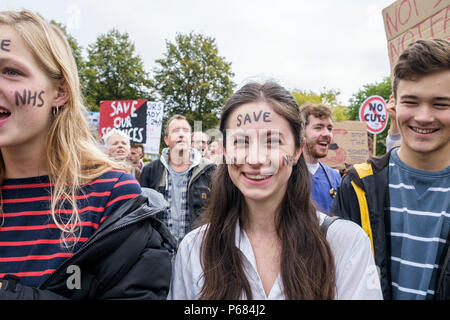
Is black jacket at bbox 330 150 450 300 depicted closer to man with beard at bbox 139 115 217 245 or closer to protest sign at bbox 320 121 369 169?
man with beard at bbox 139 115 217 245

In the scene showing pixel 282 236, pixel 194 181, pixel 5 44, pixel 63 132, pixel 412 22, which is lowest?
pixel 282 236

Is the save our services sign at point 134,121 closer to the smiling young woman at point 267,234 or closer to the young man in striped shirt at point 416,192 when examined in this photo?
the smiling young woman at point 267,234

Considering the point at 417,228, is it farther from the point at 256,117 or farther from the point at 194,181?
the point at 194,181

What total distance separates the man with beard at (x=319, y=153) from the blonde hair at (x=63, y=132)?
2.41 metres

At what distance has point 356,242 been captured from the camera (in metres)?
1.45

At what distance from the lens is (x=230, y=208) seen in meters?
1.79

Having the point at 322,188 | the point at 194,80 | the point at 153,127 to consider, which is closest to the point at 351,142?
the point at 322,188

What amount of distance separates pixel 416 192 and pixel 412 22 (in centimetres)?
131

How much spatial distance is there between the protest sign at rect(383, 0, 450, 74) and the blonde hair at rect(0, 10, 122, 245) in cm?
204

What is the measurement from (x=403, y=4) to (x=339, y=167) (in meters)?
3.88

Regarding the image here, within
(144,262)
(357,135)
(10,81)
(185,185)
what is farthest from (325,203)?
(357,135)

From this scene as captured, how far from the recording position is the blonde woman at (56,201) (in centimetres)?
122

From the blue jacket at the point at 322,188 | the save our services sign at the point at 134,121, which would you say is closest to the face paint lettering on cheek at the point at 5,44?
the blue jacket at the point at 322,188
